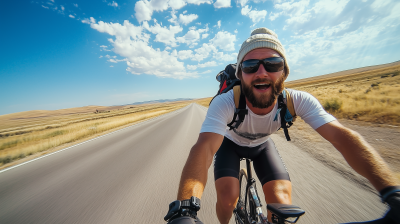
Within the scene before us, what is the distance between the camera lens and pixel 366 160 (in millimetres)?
1173

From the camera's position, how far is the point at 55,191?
3.27m

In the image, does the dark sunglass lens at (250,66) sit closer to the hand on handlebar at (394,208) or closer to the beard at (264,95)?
the beard at (264,95)

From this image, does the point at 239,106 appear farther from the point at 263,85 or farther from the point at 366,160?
the point at 366,160

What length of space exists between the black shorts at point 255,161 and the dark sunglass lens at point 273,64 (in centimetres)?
105

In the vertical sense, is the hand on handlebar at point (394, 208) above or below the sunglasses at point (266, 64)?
below

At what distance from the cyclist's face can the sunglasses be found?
0.04 m

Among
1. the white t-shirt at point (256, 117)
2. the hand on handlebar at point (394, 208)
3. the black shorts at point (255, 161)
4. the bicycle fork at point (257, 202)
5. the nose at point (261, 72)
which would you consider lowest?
the bicycle fork at point (257, 202)

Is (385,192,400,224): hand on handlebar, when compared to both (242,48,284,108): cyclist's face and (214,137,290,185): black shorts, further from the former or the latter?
(242,48,284,108): cyclist's face

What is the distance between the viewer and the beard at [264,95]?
168 centimetres

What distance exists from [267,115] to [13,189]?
5.99 meters

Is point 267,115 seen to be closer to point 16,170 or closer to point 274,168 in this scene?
point 274,168

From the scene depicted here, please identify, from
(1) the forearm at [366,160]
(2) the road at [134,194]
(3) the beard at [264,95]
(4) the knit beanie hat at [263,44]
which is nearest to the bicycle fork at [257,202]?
(2) the road at [134,194]

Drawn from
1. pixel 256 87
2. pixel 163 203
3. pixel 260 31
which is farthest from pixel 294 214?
pixel 163 203

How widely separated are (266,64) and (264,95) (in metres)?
0.40
